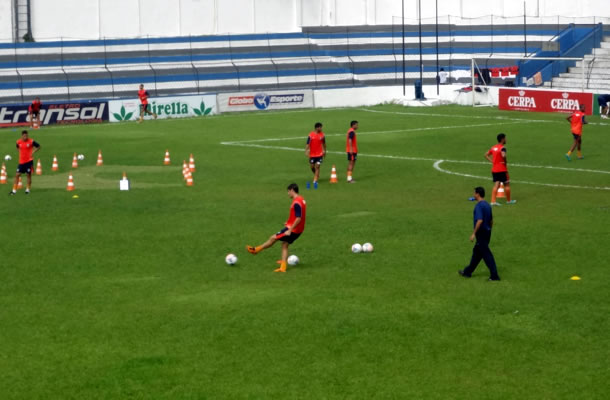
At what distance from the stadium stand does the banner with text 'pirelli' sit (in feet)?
18.7

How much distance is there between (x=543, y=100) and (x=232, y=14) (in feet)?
90.3

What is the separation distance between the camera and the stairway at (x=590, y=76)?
6388 cm

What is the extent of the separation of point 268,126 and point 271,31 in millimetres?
26074

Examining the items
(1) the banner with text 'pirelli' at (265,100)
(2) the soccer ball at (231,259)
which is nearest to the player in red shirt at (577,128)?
(2) the soccer ball at (231,259)

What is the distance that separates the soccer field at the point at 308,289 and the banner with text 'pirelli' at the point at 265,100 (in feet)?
86.9

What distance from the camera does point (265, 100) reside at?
2552 inches

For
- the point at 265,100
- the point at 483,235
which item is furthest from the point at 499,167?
the point at 265,100

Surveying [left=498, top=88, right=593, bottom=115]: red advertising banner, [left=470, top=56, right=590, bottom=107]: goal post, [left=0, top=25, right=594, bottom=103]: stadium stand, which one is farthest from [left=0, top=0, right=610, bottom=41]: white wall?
[left=498, top=88, right=593, bottom=115]: red advertising banner

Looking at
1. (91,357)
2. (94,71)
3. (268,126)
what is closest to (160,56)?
(94,71)

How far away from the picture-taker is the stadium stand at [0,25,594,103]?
67.2m

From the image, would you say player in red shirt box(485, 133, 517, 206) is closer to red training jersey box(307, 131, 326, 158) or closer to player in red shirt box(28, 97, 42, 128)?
red training jersey box(307, 131, 326, 158)

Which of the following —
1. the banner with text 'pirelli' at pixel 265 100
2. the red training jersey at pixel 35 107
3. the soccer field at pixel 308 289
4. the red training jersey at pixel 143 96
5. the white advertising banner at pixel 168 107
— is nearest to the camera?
the soccer field at pixel 308 289

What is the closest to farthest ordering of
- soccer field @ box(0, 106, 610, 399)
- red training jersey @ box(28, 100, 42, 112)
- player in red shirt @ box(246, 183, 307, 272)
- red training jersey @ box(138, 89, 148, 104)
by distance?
soccer field @ box(0, 106, 610, 399) < player in red shirt @ box(246, 183, 307, 272) < red training jersey @ box(28, 100, 42, 112) < red training jersey @ box(138, 89, 148, 104)

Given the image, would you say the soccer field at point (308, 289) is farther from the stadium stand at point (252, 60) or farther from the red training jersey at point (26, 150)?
the stadium stand at point (252, 60)
